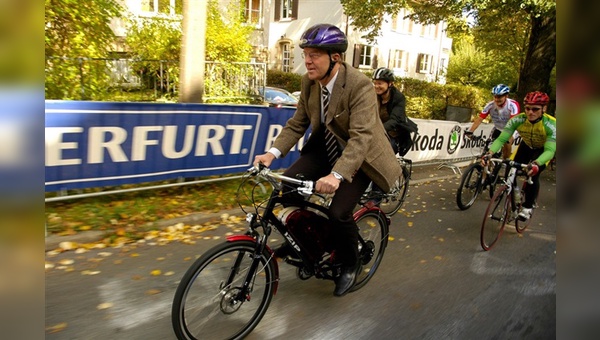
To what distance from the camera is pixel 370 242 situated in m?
4.08

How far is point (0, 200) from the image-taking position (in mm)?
694

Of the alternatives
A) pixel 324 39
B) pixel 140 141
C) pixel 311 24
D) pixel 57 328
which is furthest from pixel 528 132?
pixel 311 24

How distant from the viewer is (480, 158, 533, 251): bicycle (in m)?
5.26

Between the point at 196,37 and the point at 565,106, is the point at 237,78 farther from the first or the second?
the point at 565,106

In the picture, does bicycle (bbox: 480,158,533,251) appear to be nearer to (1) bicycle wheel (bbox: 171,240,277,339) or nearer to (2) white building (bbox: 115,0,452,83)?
(1) bicycle wheel (bbox: 171,240,277,339)

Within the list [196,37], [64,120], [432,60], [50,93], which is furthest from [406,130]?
[432,60]

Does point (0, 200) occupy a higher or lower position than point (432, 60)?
lower

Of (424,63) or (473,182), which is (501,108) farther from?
(424,63)

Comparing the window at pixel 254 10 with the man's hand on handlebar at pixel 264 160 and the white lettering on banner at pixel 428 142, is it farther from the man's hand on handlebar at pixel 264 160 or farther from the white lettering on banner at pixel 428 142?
the man's hand on handlebar at pixel 264 160

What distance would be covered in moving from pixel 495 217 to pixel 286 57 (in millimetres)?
27474

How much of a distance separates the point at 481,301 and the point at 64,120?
4.92m

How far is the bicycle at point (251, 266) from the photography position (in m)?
2.78

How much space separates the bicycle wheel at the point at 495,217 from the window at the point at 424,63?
33.0 metres

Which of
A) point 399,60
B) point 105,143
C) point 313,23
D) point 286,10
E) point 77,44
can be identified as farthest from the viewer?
point 399,60
